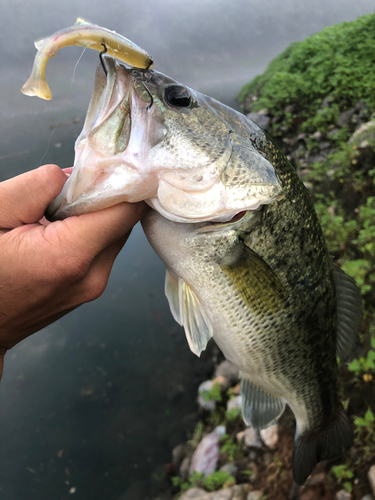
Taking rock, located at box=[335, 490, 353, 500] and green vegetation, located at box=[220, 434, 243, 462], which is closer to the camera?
rock, located at box=[335, 490, 353, 500]

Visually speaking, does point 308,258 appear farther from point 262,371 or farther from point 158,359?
point 158,359

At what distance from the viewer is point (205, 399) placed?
9.78 feet

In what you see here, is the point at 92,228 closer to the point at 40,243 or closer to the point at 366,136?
the point at 40,243

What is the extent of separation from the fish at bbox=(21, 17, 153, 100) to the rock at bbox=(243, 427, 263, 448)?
2.54 metres

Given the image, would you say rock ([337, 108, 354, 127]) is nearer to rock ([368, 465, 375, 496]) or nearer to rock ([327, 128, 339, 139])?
rock ([327, 128, 339, 139])

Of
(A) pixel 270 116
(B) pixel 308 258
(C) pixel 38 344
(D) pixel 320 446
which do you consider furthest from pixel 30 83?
(A) pixel 270 116

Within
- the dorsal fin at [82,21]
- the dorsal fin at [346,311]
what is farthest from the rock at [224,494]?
the dorsal fin at [82,21]

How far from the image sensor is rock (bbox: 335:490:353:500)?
5.70ft

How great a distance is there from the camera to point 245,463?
2312 millimetres

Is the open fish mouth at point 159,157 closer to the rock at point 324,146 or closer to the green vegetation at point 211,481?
the green vegetation at point 211,481

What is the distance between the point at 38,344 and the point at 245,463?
8.71 ft

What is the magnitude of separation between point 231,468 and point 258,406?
1.02 m

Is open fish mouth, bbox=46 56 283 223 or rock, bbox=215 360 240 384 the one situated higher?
open fish mouth, bbox=46 56 283 223

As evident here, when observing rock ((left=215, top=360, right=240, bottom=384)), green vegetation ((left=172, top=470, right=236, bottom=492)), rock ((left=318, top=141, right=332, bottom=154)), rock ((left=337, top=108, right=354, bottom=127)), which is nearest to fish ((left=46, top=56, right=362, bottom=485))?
green vegetation ((left=172, top=470, right=236, bottom=492))
